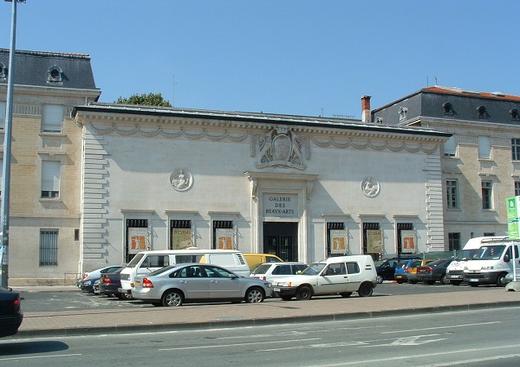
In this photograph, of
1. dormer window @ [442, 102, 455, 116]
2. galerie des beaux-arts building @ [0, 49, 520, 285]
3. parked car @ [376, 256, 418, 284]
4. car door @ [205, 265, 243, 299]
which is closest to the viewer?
car door @ [205, 265, 243, 299]

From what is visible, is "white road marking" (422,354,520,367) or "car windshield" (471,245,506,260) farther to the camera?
"car windshield" (471,245,506,260)

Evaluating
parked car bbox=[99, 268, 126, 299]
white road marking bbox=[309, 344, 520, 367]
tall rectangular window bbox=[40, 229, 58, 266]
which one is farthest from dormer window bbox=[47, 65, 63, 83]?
white road marking bbox=[309, 344, 520, 367]

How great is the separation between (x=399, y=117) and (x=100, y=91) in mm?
24064

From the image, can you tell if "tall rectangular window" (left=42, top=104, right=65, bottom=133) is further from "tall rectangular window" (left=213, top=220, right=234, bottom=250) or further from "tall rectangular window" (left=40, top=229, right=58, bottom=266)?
"tall rectangular window" (left=213, top=220, right=234, bottom=250)

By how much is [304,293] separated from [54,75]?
2504 centimetres

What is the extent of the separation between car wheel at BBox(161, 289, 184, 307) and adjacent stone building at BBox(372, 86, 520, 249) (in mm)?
31871

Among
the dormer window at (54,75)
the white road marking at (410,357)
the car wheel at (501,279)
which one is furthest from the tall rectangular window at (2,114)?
the white road marking at (410,357)

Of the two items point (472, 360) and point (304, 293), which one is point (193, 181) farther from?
point (472, 360)

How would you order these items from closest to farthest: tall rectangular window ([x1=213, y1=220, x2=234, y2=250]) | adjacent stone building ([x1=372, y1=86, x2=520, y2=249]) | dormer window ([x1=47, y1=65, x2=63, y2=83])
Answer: dormer window ([x1=47, y1=65, x2=63, y2=83]) < tall rectangular window ([x1=213, y1=220, x2=234, y2=250]) < adjacent stone building ([x1=372, y1=86, x2=520, y2=249])

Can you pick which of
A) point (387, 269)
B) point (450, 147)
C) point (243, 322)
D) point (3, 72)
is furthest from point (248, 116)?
point (243, 322)

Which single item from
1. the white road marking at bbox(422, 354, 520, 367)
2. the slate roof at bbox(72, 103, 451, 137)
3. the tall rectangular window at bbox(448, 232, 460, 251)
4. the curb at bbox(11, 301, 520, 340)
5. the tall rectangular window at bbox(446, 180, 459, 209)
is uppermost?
the slate roof at bbox(72, 103, 451, 137)

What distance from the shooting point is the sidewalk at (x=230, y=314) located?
1490cm

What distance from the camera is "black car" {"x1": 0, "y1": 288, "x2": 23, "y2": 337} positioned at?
36.4ft

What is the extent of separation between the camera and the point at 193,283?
2128 centimetres
